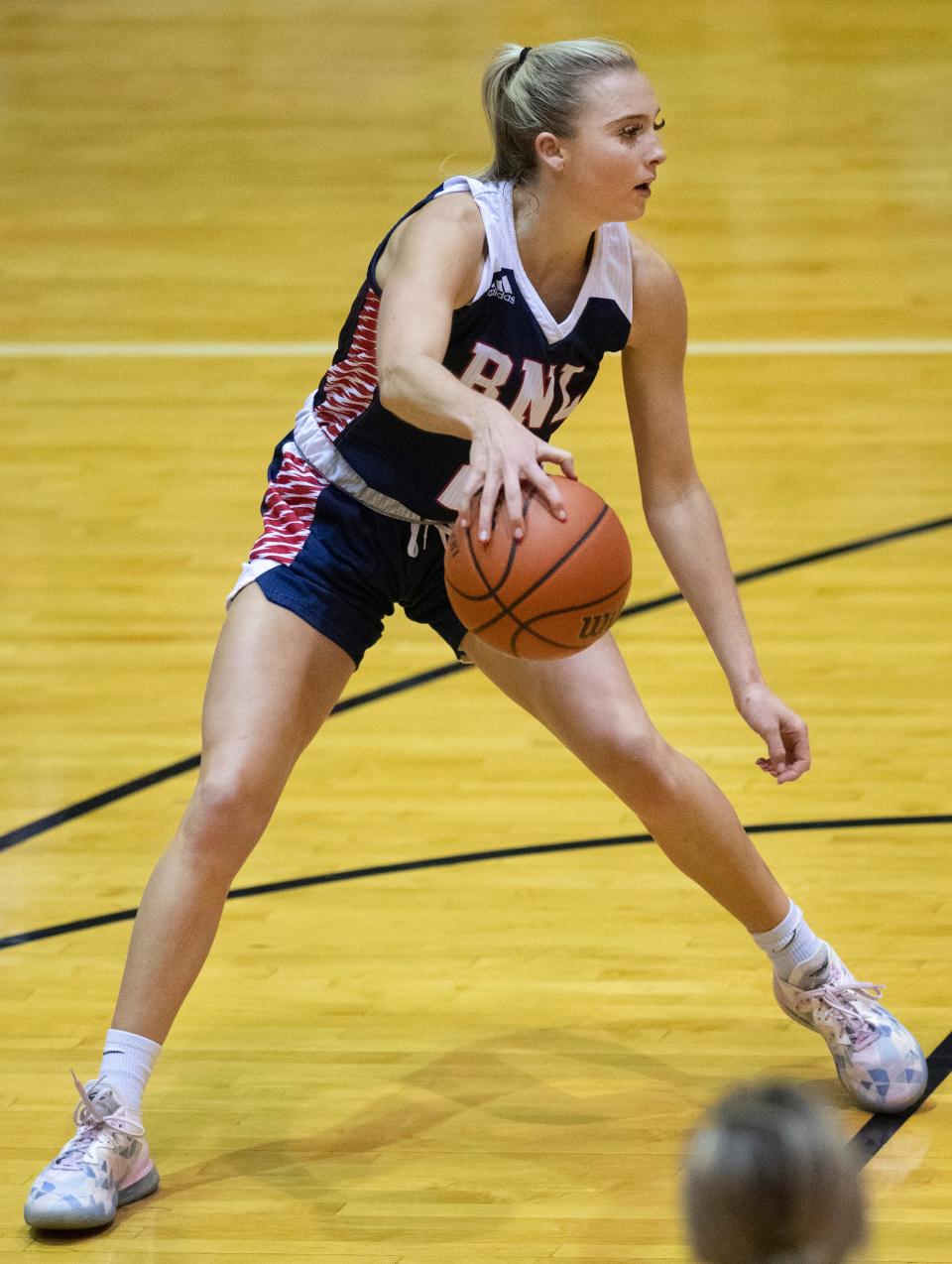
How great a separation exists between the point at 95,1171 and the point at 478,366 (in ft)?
3.96

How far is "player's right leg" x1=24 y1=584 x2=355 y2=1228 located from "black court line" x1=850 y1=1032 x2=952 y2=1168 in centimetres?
97

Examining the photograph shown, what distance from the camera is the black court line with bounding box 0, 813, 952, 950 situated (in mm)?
3957

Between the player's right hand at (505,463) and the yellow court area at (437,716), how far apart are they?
3.08 feet

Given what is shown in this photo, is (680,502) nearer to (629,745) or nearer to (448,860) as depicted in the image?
(629,745)

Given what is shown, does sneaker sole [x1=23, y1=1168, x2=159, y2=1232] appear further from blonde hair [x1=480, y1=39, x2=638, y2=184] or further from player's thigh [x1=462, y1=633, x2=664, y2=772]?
blonde hair [x1=480, y1=39, x2=638, y2=184]

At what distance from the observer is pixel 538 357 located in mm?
2887

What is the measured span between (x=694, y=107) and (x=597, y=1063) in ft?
22.5

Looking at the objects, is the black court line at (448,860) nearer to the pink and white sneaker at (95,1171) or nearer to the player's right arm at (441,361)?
the pink and white sneaker at (95,1171)

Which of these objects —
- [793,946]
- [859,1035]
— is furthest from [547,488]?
[859,1035]

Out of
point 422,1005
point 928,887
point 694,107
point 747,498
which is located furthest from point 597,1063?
point 694,107

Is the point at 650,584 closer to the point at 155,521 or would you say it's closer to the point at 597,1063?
the point at 155,521

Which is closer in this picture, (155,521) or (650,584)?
(650,584)

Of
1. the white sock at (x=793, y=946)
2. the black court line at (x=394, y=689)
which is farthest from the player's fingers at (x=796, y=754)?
the black court line at (x=394, y=689)

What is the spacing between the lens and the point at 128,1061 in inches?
114
